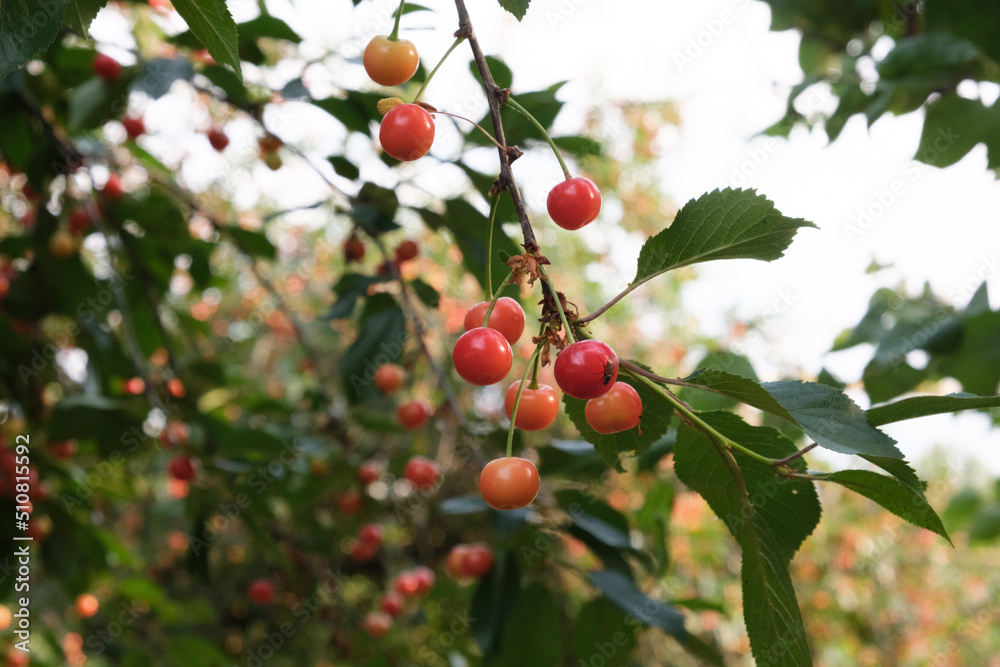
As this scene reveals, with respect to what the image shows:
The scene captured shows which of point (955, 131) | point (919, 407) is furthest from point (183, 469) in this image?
point (955, 131)

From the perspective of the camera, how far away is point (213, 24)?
758 millimetres

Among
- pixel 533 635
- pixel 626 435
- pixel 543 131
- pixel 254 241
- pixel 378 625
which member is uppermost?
pixel 543 131

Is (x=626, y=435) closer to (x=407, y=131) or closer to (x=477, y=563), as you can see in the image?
(x=407, y=131)

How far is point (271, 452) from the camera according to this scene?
183 cm

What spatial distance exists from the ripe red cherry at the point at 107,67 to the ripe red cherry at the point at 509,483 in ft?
5.53

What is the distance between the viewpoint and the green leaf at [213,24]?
750 millimetres

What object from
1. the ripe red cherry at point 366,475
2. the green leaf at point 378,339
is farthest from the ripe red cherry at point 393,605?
the green leaf at point 378,339

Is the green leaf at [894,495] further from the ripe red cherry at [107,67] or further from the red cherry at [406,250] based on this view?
the ripe red cherry at [107,67]

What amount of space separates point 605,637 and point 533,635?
185 mm

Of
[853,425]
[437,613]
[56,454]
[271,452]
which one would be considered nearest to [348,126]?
[271,452]

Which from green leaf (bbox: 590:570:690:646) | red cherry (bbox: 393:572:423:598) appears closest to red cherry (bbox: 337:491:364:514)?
red cherry (bbox: 393:572:423:598)

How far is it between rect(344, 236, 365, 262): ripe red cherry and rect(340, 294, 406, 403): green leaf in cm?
30

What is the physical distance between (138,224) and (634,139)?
16.4 feet

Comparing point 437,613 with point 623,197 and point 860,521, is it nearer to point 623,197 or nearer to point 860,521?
point 860,521
